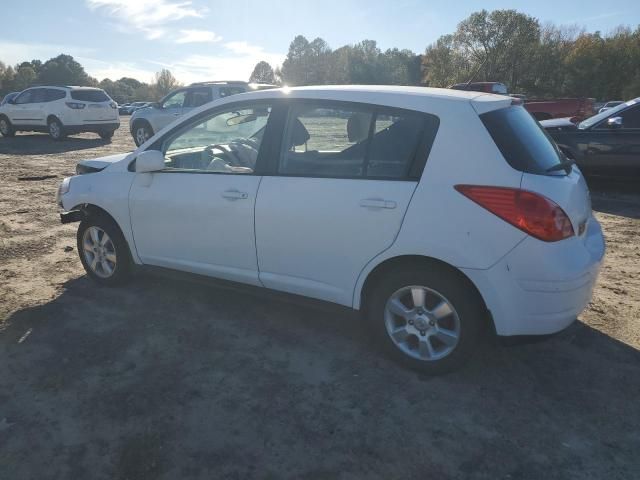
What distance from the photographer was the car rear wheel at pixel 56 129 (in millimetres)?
16750

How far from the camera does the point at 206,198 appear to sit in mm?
3674

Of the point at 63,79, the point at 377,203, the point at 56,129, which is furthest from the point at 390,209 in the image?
the point at 63,79

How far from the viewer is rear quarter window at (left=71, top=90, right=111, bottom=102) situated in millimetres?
16641

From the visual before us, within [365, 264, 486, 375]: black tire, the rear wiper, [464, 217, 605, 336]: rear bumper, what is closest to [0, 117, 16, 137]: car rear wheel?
[365, 264, 486, 375]: black tire

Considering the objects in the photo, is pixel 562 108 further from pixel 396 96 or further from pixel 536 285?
pixel 536 285

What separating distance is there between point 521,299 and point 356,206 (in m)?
1.08

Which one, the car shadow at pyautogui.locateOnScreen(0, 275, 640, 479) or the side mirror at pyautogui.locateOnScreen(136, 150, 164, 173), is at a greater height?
the side mirror at pyautogui.locateOnScreen(136, 150, 164, 173)

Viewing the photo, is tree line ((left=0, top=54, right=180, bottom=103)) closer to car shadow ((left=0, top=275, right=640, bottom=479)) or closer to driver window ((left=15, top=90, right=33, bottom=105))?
driver window ((left=15, top=90, right=33, bottom=105))

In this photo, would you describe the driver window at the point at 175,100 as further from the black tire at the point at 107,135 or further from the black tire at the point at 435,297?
the black tire at the point at 435,297

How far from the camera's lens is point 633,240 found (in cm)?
583

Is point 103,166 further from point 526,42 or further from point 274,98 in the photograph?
point 526,42

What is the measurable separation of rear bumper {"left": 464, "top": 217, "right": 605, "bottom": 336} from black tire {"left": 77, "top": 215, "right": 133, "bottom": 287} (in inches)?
117

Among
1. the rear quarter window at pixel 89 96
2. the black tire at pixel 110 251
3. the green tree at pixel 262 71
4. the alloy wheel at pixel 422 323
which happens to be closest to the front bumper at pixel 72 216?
the black tire at pixel 110 251

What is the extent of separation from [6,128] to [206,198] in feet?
61.4
